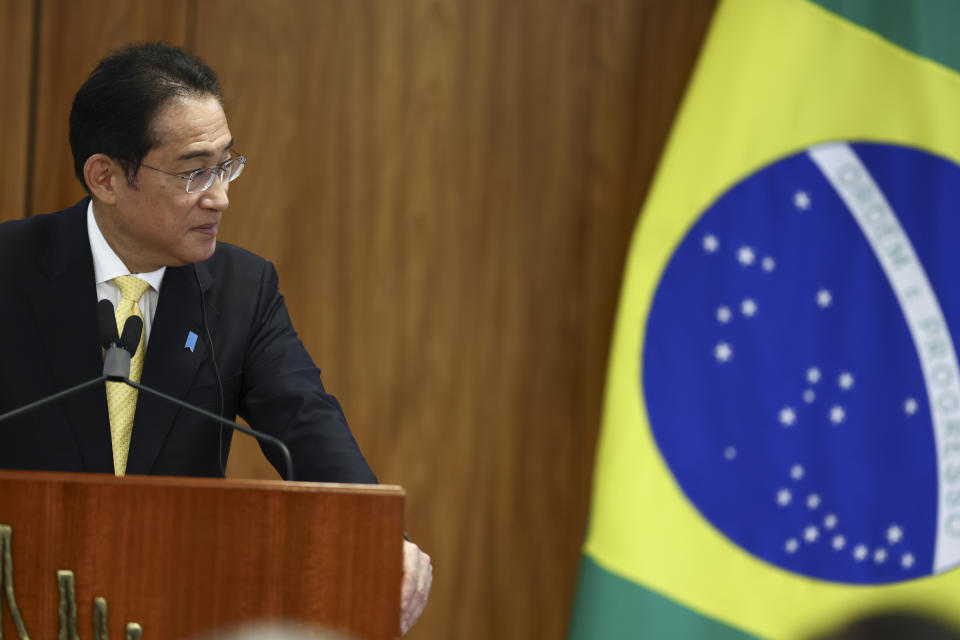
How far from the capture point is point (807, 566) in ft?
7.26

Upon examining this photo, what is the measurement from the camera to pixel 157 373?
1482 millimetres

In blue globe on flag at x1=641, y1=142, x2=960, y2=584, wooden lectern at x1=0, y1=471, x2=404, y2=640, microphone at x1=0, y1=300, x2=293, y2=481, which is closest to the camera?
A: wooden lectern at x1=0, y1=471, x2=404, y2=640

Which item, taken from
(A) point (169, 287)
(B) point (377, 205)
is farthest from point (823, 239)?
(A) point (169, 287)

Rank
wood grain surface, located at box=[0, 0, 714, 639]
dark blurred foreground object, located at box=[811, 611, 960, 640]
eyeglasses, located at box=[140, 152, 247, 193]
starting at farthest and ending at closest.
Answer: wood grain surface, located at box=[0, 0, 714, 639] → dark blurred foreground object, located at box=[811, 611, 960, 640] → eyeglasses, located at box=[140, 152, 247, 193]

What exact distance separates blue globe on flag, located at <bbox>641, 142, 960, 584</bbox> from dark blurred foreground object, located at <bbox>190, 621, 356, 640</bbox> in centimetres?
133

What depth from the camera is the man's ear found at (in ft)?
5.18

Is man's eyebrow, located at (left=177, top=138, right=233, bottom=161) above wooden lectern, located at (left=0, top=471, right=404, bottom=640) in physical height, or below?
above

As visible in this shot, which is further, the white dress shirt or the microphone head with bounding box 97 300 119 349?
the white dress shirt

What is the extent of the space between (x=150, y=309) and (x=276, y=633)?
0.74 meters

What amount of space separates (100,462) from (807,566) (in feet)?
5.09

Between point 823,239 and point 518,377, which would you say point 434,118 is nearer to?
point 518,377

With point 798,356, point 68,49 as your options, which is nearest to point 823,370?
point 798,356

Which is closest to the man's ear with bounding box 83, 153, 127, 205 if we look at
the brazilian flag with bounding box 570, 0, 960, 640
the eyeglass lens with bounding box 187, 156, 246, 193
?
the eyeglass lens with bounding box 187, 156, 246, 193

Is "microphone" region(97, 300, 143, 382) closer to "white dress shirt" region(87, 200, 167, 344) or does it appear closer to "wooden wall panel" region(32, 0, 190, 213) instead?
"white dress shirt" region(87, 200, 167, 344)
